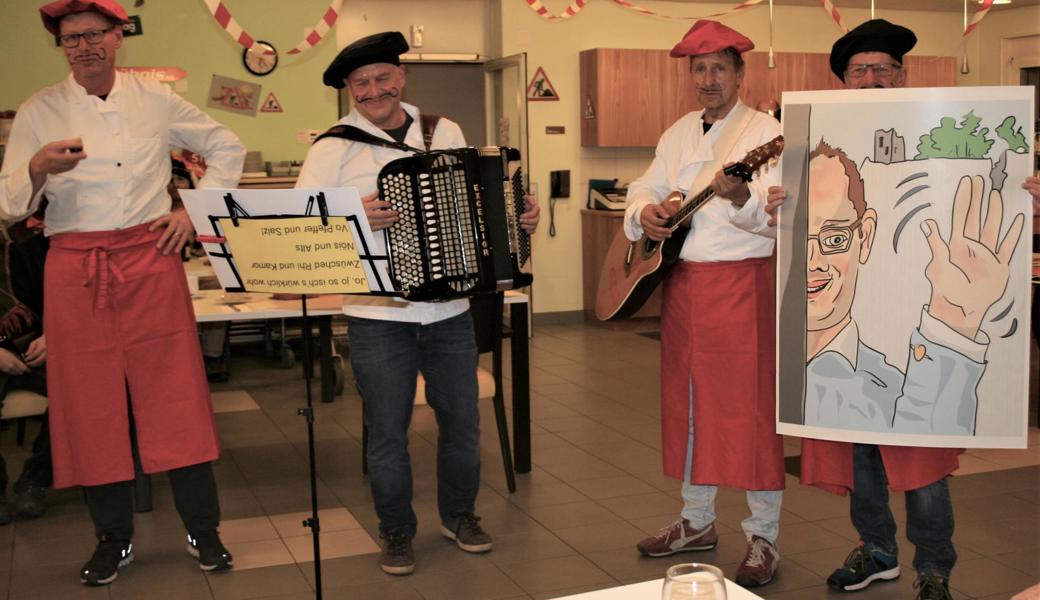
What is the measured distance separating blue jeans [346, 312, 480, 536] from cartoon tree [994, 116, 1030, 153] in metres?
1.76

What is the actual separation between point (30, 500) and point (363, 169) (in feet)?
6.89

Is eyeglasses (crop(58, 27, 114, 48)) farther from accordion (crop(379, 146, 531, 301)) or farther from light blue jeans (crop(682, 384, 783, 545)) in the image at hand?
light blue jeans (crop(682, 384, 783, 545))

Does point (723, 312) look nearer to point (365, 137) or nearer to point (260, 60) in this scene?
point (365, 137)

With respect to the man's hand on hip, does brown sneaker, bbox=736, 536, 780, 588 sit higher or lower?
lower

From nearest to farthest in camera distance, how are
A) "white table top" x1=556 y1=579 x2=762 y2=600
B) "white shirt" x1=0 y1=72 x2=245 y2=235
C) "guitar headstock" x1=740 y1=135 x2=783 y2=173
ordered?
"white table top" x1=556 y1=579 x2=762 y2=600
"guitar headstock" x1=740 y1=135 x2=783 y2=173
"white shirt" x1=0 y1=72 x2=245 y2=235

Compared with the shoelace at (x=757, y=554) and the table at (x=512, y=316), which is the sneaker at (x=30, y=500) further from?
the shoelace at (x=757, y=554)

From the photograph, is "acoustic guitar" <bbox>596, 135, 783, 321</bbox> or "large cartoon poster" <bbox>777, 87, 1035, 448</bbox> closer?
"large cartoon poster" <bbox>777, 87, 1035, 448</bbox>

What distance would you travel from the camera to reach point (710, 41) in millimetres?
3367

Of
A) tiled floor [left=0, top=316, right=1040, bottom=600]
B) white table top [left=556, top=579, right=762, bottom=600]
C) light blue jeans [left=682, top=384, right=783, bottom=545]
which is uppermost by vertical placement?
white table top [left=556, top=579, right=762, bottom=600]

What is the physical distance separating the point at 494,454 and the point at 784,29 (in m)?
6.54

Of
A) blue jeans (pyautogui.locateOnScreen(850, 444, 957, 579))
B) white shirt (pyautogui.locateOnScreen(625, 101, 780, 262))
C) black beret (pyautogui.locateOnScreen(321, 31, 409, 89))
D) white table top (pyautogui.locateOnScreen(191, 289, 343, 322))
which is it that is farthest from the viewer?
white table top (pyautogui.locateOnScreen(191, 289, 343, 322))

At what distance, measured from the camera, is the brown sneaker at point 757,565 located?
3508mm

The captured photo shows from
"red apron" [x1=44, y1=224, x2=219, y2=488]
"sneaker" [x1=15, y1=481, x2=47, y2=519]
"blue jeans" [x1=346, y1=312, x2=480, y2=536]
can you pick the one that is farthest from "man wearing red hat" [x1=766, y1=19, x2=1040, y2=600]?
"sneaker" [x1=15, y1=481, x2=47, y2=519]

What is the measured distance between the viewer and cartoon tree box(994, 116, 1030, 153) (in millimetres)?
2801
